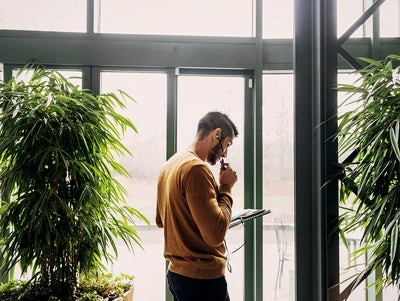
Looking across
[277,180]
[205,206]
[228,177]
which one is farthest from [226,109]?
[205,206]

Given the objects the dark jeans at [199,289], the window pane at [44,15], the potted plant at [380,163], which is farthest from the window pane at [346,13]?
the window pane at [44,15]

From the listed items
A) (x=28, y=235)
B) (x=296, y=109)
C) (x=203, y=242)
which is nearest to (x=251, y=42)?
(x=296, y=109)

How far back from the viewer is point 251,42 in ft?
9.34

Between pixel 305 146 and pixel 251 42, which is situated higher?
pixel 251 42

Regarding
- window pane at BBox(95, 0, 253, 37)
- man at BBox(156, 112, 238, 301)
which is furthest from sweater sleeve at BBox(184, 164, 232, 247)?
window pane at BBox(95, 0, 253, 37)

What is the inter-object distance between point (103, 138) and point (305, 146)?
1.18 m

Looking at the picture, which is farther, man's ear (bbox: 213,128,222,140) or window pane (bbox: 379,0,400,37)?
window pane (bbox: 379,0,400,37)

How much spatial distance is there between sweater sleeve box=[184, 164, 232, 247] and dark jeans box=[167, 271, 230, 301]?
0.19m

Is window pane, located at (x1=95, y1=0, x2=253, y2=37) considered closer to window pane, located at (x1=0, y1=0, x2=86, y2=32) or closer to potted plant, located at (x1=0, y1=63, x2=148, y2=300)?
window pane, located at (x1=0, y1=0, x2=86, y2=32)

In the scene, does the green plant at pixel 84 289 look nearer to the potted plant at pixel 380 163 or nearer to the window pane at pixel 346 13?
the potted plant at pixel 380 163

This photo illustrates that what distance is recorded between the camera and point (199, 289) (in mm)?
1585

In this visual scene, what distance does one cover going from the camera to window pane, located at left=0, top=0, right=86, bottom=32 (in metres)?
2.79

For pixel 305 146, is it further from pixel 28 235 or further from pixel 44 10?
pixel 44 10

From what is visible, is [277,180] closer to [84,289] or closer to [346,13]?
[346,13]
